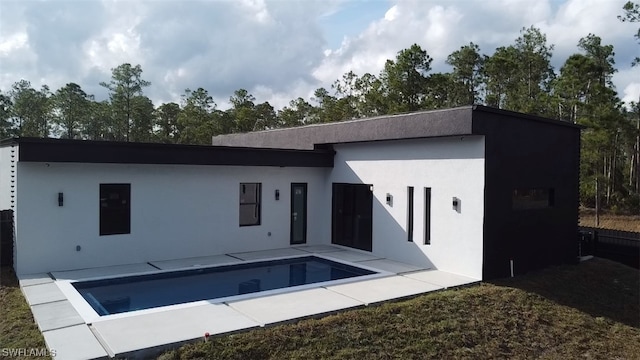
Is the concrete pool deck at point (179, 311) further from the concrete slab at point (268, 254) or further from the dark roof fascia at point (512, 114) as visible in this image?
the dark roof fascia at point (512, 114)

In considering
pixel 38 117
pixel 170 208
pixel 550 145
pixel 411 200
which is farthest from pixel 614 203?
pixel 38 117

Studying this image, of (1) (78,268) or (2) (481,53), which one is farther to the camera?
(2) (481,53)

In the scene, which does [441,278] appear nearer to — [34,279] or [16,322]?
[16,322]

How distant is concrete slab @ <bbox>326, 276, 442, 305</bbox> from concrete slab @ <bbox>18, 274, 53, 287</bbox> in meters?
5.31

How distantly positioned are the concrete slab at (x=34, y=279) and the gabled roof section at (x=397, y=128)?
24.4 feet

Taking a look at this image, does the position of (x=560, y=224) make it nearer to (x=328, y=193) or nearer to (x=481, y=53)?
(x=328, y=193)

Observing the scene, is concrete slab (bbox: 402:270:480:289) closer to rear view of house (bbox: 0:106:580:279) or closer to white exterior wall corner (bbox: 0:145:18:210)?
rear view of house (bbox: 0:106:580:279)

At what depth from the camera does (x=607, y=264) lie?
11867 mm

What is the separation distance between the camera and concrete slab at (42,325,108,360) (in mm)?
5332

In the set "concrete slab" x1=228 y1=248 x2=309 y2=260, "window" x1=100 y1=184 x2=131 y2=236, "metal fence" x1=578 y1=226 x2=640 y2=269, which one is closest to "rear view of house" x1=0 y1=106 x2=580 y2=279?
"window" x1=100 y1=184 x2=131 y2=236

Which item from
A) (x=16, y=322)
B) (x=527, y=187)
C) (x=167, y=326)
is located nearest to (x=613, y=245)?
(x=527, y=187)

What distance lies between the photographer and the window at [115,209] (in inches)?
407

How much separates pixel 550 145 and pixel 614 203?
1910 centimetres

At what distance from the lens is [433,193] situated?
34.5 feet
